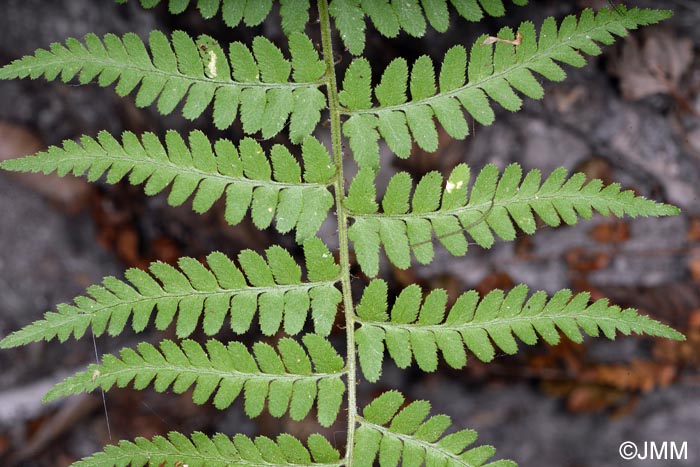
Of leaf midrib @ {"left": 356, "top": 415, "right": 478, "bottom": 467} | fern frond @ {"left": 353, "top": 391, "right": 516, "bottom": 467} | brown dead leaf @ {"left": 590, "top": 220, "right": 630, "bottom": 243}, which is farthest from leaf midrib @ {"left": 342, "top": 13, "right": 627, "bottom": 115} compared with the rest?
brown dead leaf @ {"left": 590, "top": 220, "right": 630, "bottom": 243}

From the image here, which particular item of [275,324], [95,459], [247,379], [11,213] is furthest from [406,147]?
[11,213]

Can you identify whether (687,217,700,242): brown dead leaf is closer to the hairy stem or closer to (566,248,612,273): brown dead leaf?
(566,248,612,273): brown dead leaf

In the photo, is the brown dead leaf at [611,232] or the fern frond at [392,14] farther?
the brown dead leaf at [611,232]

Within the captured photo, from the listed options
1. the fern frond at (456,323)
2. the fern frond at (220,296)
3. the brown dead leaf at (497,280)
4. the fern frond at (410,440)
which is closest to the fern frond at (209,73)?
the fern frond at (220,296)

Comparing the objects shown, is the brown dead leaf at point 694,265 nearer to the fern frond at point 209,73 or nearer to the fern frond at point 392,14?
the fern frond at point 392,14

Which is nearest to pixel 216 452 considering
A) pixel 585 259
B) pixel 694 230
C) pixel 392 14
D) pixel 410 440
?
pixel 410 440

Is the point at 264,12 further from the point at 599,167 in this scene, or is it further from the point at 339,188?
the point at 599,167
